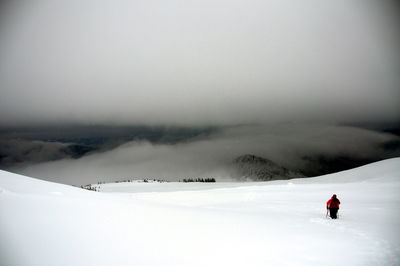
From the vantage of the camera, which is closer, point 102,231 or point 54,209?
point 102,231

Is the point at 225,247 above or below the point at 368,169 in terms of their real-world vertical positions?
below

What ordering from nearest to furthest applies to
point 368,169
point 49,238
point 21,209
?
point 49,238 < point 21,209 < point 368,169

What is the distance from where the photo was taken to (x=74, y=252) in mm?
6133

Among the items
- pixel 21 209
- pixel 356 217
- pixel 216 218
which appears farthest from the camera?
pixel 356 217

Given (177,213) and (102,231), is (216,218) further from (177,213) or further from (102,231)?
(102,231)

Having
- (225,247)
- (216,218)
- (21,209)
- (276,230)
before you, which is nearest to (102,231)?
(21,209)

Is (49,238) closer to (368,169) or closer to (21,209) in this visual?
(21,209)

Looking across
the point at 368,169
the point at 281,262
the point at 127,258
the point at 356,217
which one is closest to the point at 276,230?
the point at 281,262

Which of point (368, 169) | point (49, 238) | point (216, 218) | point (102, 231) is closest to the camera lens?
point (49, 238)

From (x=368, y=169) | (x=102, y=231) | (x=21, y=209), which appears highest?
(x=368, y=169)

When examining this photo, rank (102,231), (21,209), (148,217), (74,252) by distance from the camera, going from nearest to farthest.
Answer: (74,252) → (102,231) → (21,209) → (148,217)

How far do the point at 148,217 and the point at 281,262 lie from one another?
5.20m

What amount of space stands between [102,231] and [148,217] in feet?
7.76

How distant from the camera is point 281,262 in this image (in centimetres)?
695
